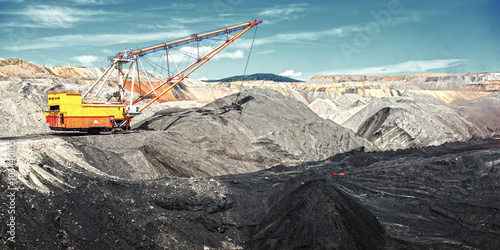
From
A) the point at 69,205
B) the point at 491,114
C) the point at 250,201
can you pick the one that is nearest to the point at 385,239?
the point at 250,201

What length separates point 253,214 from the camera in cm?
996

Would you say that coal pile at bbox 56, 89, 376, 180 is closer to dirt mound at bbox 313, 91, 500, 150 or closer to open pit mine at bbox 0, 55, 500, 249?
open pit mine at bbox 0, 55, 500, 249

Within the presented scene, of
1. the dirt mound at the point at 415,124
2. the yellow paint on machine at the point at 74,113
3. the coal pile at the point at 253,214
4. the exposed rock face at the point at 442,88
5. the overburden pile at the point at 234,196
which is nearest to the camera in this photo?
the coal pile at the point at 253,214

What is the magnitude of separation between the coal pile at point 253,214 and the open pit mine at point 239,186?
0.11ft

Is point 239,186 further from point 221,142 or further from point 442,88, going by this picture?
point 442,88

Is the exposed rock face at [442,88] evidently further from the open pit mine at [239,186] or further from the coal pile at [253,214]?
the coal pile at [253,214]

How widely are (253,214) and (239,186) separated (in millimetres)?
2154

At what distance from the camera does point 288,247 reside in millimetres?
7645

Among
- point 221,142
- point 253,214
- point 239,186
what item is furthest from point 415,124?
point 253,214

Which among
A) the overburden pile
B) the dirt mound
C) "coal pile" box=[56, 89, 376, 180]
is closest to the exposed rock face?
the dirt mound

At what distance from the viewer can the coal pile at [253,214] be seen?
7.55 meters

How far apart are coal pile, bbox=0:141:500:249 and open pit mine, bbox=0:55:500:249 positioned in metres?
0.03

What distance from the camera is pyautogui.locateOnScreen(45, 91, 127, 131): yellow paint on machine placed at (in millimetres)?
15125

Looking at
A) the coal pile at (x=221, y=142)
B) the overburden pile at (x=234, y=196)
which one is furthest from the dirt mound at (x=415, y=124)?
the overburden pile at (x=234, y=196)
